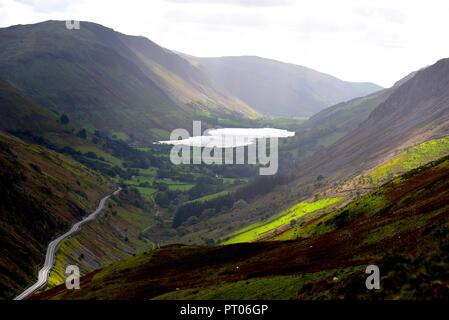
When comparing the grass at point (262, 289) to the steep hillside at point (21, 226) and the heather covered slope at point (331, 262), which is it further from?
the steep hillside at point (21, 226)

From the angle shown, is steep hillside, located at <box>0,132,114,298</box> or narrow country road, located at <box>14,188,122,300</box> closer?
narrow country road, located at <box>14,188,122,300</box>

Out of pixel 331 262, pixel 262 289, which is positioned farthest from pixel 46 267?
pixel 331 262

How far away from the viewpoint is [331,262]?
56.0 metres

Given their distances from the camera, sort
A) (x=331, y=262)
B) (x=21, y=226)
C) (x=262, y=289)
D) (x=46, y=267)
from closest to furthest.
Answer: (x=262, y=289)
(x=331, y=262)
(x=46, y=267)
(x=21, y=226)

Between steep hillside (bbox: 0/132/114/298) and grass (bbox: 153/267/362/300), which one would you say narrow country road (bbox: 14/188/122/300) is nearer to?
steep hillside (bbox: 0/132/114/298)

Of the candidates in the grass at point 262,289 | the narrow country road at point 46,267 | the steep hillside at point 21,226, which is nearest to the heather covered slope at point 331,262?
the grass at point 262,289

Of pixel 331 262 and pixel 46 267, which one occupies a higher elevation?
pixel 331 262

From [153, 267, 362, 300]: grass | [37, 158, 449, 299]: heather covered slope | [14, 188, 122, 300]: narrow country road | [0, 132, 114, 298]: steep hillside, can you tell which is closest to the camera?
[37, 158, 449, 299]: heather covered slope

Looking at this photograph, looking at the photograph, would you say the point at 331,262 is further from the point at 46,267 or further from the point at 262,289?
the point at 46,267

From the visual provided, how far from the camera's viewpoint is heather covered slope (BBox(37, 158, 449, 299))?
38.3 meters

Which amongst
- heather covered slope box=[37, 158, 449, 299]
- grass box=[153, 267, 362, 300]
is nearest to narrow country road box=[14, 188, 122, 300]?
heather covered slope box=[37, 158, 449, 299]

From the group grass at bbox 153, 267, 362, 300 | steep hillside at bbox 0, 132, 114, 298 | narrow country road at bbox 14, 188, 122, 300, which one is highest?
grass at bbox 153, 267, 362, 300

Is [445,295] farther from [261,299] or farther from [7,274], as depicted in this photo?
[7,274]

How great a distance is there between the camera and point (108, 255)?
187 metres
